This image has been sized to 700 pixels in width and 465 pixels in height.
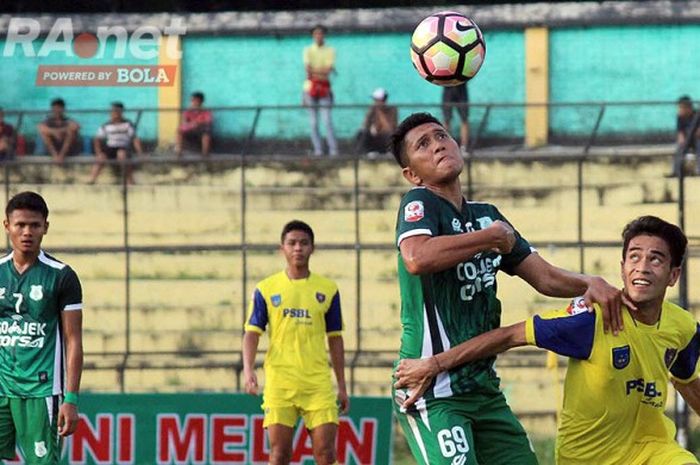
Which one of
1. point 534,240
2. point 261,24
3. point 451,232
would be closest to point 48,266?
point 451,232

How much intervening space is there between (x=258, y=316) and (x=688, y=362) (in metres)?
5.75

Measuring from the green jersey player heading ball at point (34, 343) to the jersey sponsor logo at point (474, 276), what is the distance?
10.5 ft

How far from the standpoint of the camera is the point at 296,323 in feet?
39.1

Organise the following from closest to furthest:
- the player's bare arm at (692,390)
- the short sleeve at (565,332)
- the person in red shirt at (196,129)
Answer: the short sleeve at (565,332) → the player's bare arm at (692,390) → the person in red shirt at (196,129)

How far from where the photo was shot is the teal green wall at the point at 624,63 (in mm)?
19328

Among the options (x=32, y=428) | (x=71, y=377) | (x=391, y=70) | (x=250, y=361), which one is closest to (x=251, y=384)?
(x=250, y=361)

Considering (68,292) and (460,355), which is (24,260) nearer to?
(68,292)

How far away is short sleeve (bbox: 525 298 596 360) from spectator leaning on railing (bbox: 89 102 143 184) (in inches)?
407

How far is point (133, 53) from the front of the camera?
19531 millimetres

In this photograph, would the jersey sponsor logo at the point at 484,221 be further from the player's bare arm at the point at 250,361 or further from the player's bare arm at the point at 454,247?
the player's bare arm at the point at 250,361

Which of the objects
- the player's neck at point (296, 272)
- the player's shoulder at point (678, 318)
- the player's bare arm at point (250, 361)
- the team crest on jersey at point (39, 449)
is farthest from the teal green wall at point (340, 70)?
the player's shoulder at point (678, 318)


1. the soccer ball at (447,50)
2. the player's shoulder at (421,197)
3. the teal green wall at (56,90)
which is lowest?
the player's shoulder at (421,197)

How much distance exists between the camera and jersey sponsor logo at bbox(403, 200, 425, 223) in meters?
6.08

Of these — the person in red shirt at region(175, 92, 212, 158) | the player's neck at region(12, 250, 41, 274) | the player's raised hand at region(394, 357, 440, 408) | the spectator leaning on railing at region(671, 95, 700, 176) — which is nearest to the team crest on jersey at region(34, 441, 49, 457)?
the player's neck at region(12, 250, 41, 274)
